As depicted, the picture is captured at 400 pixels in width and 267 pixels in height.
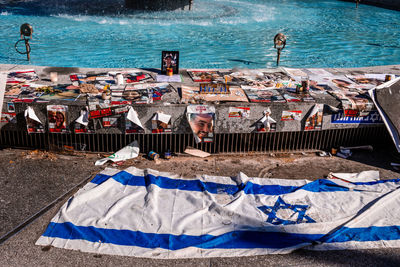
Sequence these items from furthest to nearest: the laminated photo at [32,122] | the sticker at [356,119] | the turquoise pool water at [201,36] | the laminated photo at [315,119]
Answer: the turquoise pool water at [201,36], the sticker at [356,119], the laminated photo at [315,119], the laminated photo at [32,122]

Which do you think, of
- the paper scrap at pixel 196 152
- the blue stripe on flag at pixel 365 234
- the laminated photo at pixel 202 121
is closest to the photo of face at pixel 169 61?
the laminated photo at pixel 202 121

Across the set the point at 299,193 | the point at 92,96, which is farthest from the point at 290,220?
the point at 92,96

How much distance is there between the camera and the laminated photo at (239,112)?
622cm

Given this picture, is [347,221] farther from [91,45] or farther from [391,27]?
[391,27]

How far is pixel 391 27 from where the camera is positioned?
1630cm

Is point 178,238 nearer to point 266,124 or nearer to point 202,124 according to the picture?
point 202,124

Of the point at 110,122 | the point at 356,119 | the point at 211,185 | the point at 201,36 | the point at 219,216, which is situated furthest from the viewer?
the point at 201,36

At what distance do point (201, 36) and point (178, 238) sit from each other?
995cm

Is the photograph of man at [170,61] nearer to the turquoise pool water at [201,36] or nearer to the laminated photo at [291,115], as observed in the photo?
the turquoise pool water at [201,36]

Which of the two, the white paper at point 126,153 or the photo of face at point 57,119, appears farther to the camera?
the white paper at point 126,153

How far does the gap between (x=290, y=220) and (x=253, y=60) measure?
6801 mm

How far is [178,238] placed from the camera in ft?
14.5

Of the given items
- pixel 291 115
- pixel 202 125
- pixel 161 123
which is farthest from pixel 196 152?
pixel 291 115

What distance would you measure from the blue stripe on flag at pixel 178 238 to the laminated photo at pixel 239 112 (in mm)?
2264
